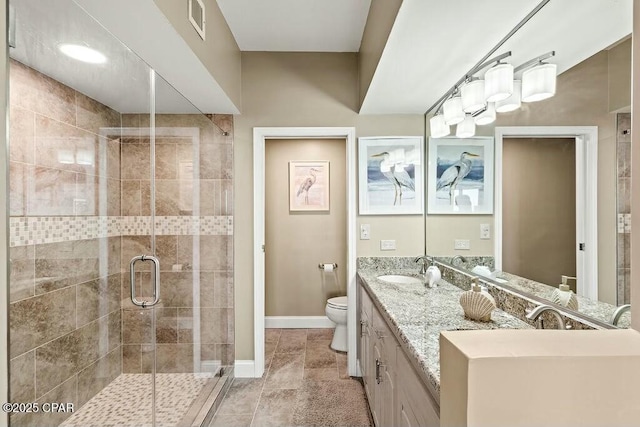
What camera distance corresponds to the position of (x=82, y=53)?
1622mm

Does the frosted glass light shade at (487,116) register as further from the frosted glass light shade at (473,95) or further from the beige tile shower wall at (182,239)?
the beige tile shower wall at (182,239)

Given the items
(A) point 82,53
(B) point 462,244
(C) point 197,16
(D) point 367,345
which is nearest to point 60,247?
(A) point 82,53

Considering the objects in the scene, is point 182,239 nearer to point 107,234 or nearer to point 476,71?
point 107,234

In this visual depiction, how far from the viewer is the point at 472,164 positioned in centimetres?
208

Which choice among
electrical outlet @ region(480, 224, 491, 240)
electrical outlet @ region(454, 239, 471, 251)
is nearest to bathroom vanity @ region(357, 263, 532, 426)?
electrical outlet @ region(454, 239, 471, 251)

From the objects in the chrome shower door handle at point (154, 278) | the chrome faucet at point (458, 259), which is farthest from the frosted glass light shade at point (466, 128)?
the chrome shower door handle at point (154, 278)

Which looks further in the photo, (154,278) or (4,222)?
(154,278)

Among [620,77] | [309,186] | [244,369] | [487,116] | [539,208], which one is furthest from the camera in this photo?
[309,186]

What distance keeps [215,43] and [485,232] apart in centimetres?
202

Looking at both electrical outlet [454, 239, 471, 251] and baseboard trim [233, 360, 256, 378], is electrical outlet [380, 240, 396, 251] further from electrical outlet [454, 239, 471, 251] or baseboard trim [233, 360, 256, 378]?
baseboard trim [233, 360, 256, 378]

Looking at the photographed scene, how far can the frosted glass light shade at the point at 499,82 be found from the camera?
1.54 meters

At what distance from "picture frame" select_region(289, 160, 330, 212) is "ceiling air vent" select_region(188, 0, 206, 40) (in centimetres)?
223

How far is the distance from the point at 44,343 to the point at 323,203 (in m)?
2.91

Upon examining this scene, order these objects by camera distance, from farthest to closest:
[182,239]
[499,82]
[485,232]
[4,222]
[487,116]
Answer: [182,239]
[485,232]
[487,116]
[499,82]
[4,222]
